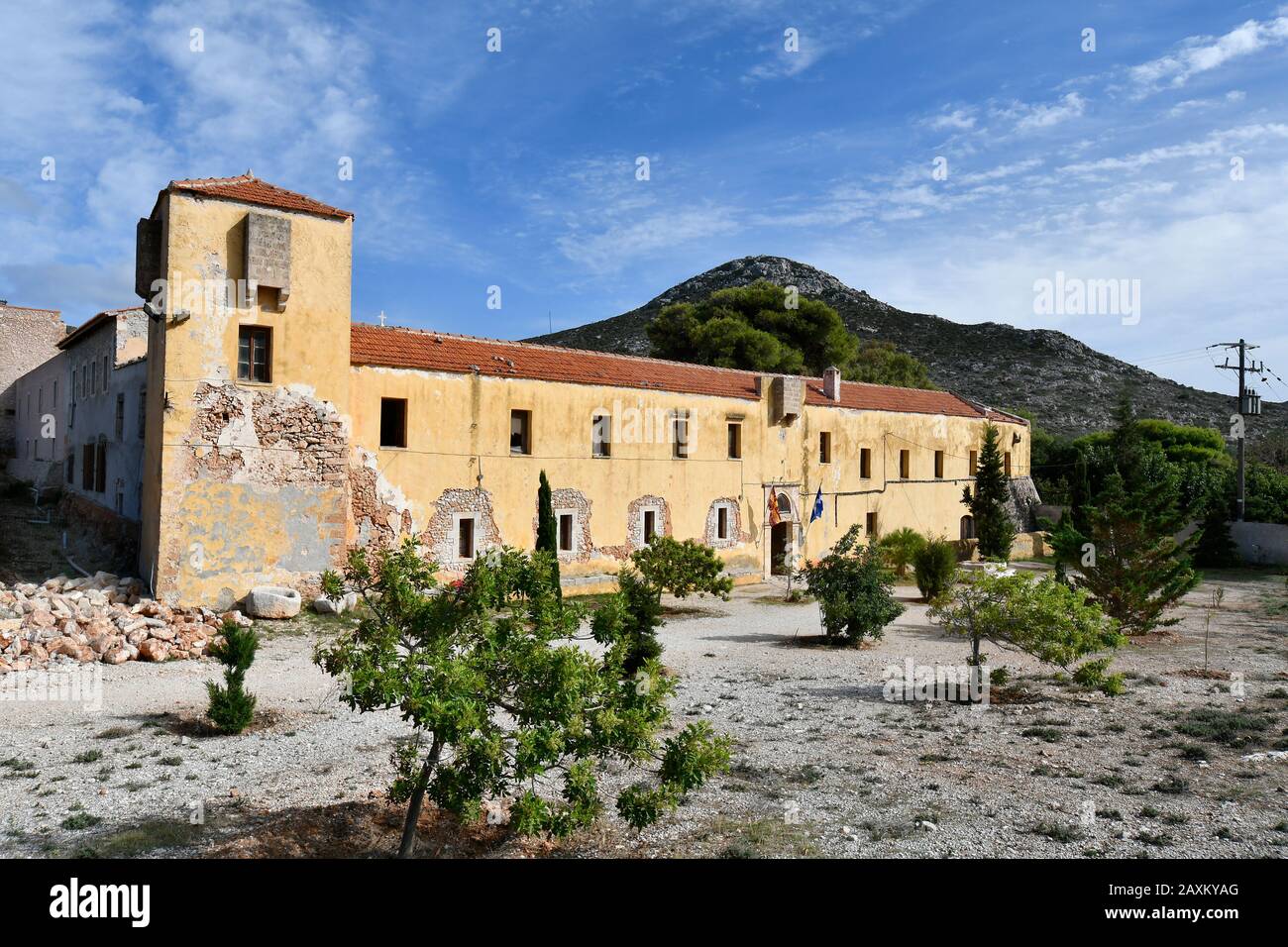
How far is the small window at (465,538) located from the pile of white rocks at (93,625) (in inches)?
214

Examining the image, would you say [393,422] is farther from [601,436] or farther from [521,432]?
[601,436]

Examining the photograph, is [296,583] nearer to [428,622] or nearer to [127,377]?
[127,377]

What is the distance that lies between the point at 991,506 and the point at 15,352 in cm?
4330

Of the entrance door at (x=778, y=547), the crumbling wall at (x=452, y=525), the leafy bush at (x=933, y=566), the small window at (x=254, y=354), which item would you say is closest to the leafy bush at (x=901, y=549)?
the leafy bush at (x=933, y=566)

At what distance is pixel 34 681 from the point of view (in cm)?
1305

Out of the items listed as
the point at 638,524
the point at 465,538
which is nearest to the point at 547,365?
the point at 638,524

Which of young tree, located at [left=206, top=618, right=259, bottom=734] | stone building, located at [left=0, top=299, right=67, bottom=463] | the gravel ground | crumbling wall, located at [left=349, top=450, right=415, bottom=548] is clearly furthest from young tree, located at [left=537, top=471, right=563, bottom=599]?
stone building, located at [left=0, top=299, right=67, bottom=463]

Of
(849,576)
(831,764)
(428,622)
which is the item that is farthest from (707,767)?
(849,576)

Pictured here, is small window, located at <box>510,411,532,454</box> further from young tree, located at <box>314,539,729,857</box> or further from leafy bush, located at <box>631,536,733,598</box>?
young tree, located at <box>314,539,729,857</box>

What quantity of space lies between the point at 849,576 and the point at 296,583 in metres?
12.1

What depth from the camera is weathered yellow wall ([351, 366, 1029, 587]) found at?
20.3 m

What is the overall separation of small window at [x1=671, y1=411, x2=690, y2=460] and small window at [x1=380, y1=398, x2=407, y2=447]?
874 cm

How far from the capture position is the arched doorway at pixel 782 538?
28969 mm

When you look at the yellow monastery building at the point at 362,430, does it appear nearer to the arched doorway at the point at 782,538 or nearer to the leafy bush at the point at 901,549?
the arched doorway at the point at 782,538
